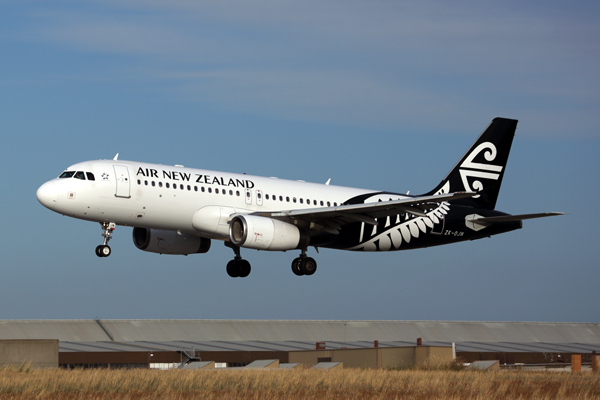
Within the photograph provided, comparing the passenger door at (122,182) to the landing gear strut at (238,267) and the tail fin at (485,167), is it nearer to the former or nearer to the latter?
the landing gear strut at (238,267)

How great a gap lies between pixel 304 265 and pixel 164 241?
727 cm

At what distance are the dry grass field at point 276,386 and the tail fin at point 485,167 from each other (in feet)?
35.7

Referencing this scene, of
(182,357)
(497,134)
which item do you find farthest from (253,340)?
(497,134)

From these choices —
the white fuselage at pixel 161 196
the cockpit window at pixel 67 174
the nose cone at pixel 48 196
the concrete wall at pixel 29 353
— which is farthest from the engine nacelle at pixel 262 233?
the concrete wall at pixel 29 353

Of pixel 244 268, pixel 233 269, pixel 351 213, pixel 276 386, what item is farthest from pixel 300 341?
pixel 276 386

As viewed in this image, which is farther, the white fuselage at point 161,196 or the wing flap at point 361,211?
the wing flap at point 361,211

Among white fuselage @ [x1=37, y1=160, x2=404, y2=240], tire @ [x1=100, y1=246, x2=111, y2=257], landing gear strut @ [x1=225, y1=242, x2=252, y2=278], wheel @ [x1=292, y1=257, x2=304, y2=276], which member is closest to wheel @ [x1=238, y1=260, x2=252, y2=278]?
landing gear strut @ [x1=225, y1=242, x2=252, y2=278]

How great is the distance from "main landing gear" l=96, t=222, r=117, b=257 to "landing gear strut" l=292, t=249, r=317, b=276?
940cm

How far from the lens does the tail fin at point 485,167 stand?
174ft

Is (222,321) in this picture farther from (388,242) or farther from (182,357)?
(388,242)

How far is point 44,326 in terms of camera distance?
284 feet

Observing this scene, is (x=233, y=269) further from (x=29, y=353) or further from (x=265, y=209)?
(x=29, y=353)

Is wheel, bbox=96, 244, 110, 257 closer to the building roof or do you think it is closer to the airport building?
the airport building

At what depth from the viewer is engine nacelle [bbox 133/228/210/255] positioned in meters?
48.3
